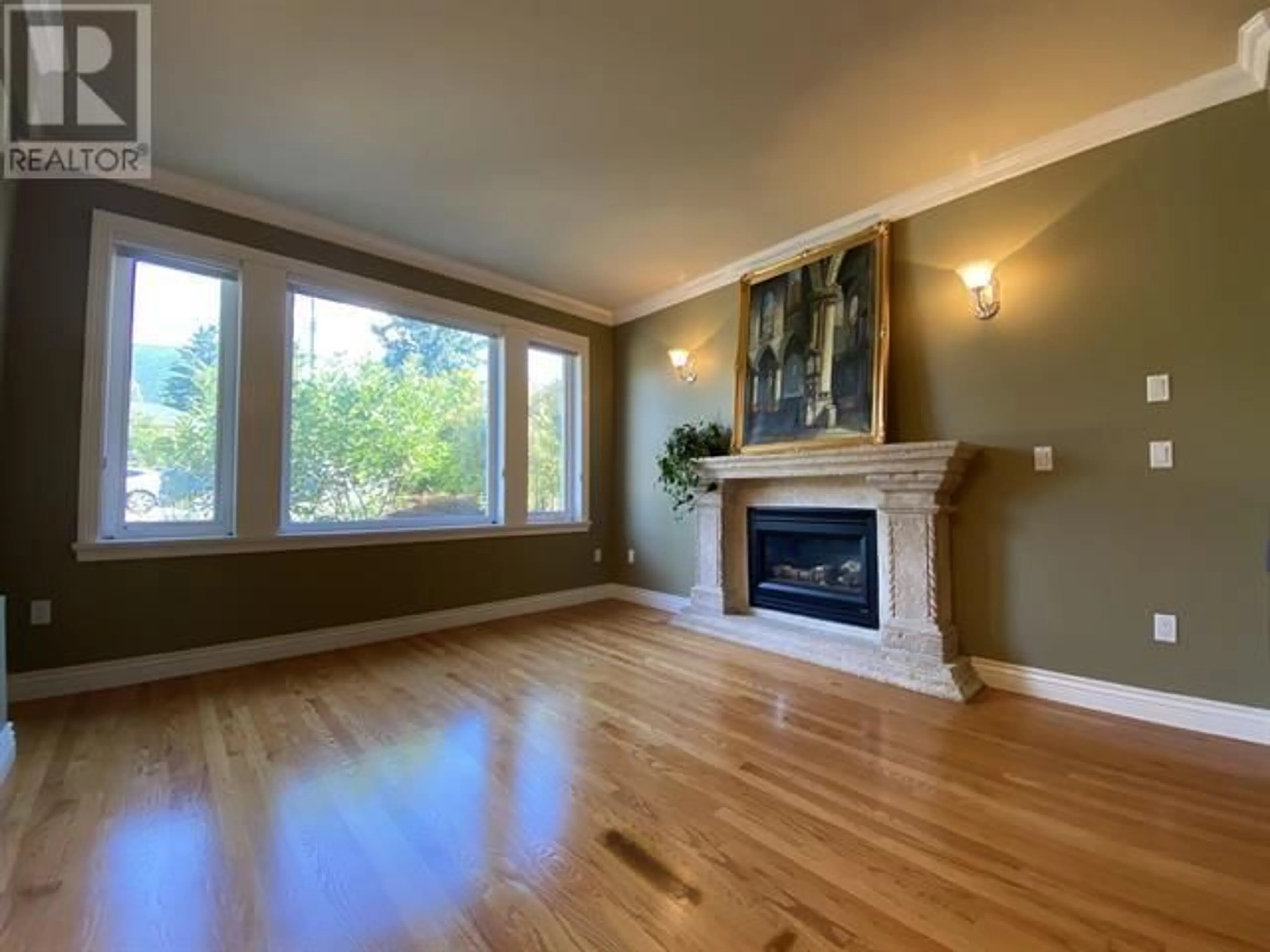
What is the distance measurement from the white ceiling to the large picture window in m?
0.63

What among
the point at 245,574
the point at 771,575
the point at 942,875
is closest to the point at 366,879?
the point at 942,875

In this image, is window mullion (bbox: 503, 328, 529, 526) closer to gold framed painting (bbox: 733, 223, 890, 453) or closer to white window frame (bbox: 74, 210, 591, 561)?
white window frame (bbox: 74, 210, 591, 561)

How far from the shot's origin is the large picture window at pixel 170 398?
9.56ft

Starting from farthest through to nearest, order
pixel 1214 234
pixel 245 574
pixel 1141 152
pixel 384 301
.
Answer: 1. pixel 384 301
2. pixel 245 574
3. pixel 1141 152
4. pixel 1214 234

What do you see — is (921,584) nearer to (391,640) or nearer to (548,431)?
(548,431)

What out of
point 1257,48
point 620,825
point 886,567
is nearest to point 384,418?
point 620,825

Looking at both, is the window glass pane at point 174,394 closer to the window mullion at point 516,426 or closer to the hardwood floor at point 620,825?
the hardwood floor at point 620,825

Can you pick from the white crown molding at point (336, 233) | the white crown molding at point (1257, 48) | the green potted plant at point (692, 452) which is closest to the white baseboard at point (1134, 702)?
the green potted plant at point (692, 452)

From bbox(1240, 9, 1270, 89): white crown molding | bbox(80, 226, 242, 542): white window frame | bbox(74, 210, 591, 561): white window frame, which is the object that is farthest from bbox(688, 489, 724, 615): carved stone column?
bbox(1240, 9, 1270, 89): white crown molding

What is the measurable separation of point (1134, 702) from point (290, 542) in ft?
14.9

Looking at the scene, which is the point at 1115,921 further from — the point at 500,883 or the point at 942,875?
the point at 500,883

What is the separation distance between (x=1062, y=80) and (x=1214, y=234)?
0.92 metres

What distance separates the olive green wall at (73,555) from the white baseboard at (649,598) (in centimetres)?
197

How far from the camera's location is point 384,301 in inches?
152
